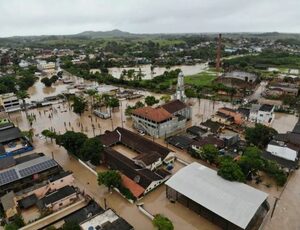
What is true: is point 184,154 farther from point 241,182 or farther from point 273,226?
point 273,226

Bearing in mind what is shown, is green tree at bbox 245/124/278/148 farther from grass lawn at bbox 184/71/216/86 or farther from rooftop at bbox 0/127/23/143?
grass lawn at bbox 184/71/216/86

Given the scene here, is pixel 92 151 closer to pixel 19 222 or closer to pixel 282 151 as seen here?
pixel 19 222

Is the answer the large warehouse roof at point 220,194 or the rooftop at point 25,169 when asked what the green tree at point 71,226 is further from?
the rooftop at point 25,169

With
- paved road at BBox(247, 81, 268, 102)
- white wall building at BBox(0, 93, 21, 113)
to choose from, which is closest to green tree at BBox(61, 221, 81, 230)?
white wall building at BBox(0, 93, 21, 113)

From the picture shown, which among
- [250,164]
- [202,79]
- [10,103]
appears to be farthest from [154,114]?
[202,79]

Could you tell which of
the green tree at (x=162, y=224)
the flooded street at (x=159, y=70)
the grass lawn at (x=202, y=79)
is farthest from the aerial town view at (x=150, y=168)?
the flooded street at (x=159, y=70)

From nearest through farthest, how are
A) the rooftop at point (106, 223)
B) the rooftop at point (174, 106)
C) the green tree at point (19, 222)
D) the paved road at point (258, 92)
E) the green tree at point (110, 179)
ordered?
the rooftop at point (106, 223) < the green tree at point (19, 222) < the green tree at point (110, 179) < the rooftop at point (174, 106) < the paved road at point (258, 92)
